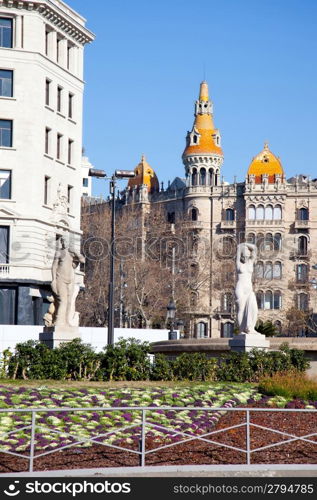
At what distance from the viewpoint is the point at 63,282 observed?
2781 centimetres

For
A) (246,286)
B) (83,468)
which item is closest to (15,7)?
(246,286)

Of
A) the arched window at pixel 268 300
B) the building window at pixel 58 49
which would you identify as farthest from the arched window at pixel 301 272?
the building window at pixel 58 49

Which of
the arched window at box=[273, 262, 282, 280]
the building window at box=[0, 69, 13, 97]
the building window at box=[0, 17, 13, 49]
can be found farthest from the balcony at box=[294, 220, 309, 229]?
→ the building window at box=[0, 69, 13, 97]

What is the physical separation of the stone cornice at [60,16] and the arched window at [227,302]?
44.3 meters

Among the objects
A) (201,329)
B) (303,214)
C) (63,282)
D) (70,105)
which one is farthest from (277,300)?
(63,282)

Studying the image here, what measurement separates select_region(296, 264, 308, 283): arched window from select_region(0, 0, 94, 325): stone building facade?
65884mm

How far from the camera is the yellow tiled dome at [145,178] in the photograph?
136750 mm

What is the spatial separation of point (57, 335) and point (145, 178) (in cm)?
11124

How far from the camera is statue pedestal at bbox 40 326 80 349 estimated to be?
27312mm

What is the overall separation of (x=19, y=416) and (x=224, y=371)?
26.5 feet

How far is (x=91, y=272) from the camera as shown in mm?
→ 82562

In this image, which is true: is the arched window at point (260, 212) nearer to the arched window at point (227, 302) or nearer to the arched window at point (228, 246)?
the arched window at point (228, 246)
